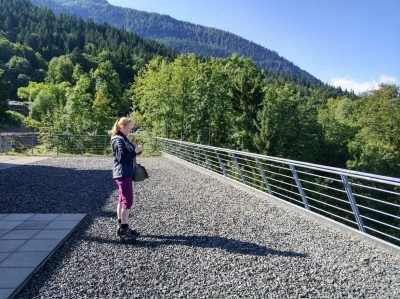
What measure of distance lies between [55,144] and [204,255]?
23946 millimetres

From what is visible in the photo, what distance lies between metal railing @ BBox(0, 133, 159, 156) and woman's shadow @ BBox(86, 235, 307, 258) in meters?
17.6

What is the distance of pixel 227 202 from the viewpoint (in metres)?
9.23

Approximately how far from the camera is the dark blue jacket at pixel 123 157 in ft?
19.6

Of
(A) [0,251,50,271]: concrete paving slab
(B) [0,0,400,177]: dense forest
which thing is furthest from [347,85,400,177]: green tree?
(A) [0,251,50,271]: concrete paving slab

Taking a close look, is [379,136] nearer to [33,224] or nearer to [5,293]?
[33,224]

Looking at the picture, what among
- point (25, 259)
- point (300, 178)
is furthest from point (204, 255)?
point (300, 178)

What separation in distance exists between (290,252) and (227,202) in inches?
142

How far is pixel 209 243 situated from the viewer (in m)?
6.08

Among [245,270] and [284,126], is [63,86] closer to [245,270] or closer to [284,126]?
[284,126]

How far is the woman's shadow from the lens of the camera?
5.69 m

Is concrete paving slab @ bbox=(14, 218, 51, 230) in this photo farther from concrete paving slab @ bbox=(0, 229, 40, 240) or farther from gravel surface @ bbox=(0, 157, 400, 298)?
gravel surface @ bbox=(0, 157, 400, 298)

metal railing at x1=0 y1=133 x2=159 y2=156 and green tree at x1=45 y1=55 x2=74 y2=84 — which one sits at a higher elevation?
green tree at x1=45 y1=55 x2=74 y2=84

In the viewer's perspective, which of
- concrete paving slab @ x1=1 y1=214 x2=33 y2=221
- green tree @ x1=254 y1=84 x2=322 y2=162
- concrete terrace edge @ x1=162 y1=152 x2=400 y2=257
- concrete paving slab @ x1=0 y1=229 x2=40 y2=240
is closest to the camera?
concrete terrace edge @ x1=162 y1=152 x2=400 y2=257

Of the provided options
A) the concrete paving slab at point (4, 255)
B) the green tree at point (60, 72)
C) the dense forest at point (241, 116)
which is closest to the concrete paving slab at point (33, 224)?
the concrete paving slab at point (4, 255)
